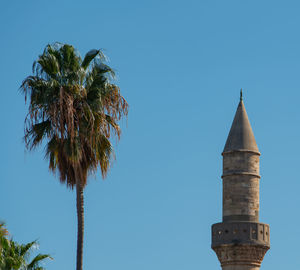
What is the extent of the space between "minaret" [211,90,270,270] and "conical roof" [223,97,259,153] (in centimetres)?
6

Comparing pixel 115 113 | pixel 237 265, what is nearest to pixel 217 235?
pixel 237 265

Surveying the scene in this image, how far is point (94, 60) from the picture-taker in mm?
27656

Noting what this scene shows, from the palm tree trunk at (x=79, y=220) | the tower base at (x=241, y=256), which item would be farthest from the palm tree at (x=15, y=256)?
the tower base at (x=241, y=256)

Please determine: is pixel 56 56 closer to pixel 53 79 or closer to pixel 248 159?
pixel 53 79

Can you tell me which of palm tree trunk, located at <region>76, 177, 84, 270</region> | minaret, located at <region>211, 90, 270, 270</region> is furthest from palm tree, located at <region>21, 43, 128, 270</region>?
minaret, located at <region>211, 90, 270, 270</region>

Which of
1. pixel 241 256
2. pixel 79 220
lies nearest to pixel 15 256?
pixel 79 220

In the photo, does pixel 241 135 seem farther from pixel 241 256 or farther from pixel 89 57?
pixel 89 57

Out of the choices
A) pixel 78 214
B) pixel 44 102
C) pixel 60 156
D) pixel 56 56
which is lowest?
pixel 78 214

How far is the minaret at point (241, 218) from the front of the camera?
37.8m

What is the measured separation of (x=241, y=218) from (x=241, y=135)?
435 cm

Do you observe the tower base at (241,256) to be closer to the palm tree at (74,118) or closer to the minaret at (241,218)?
the minaret at (241,218)

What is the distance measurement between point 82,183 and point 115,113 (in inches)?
112

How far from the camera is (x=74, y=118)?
2631cm

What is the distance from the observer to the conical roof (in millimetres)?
39031
